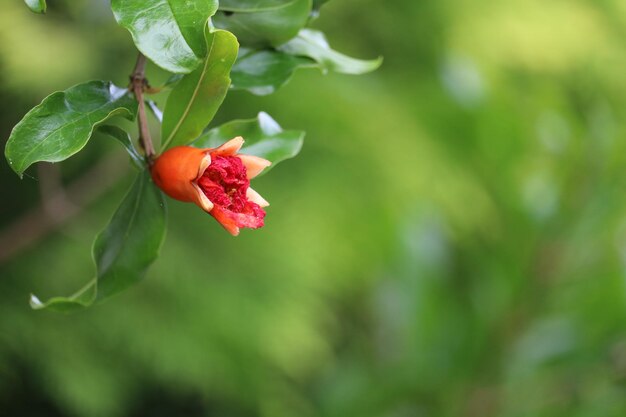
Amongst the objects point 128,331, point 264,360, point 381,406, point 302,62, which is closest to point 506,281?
point 381,406

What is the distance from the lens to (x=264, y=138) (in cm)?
51

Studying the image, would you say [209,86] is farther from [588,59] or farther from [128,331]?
[588,59]

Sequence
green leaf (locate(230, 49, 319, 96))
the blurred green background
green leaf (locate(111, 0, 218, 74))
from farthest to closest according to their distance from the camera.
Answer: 1. the blurred green background
2. green leaf (locate(230, 49, 319, 96))
3. green leaf (locate(111, 0, 218, 74))

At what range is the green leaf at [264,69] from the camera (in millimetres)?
490

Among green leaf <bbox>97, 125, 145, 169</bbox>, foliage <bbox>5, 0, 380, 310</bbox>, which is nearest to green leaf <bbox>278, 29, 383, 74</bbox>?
foliage <bbox>5, 0, 380, 310</bbox>

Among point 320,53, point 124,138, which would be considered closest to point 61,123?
point 124,138

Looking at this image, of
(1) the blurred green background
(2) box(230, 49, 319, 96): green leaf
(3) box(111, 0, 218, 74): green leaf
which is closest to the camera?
(3) box(111, 0, 218, 74): green leaf

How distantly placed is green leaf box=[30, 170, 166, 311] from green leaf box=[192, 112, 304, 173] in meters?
0.06

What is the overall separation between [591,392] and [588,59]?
2.78 ft

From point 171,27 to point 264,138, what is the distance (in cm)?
14

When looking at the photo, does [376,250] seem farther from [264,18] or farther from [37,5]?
→ [37,5]

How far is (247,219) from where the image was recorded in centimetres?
38

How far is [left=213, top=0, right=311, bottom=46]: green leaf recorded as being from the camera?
46 cm

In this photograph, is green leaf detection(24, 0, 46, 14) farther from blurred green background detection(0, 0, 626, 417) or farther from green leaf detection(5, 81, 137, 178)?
blurred green background detection(0, 0, 626, 417)
